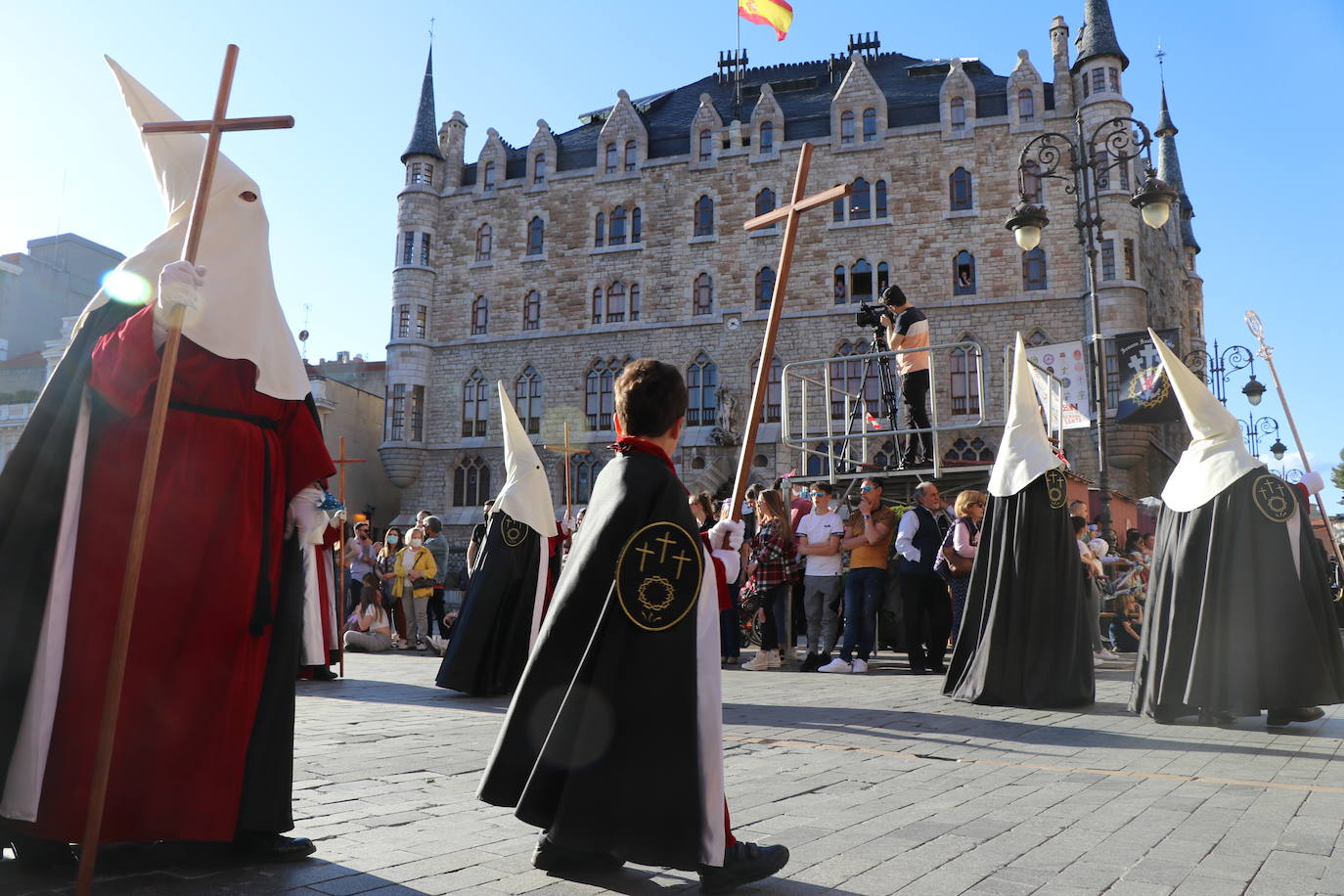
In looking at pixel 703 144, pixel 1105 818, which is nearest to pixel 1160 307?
pixel 703 144

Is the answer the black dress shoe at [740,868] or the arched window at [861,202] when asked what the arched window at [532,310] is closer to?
the arched window at [861,202]

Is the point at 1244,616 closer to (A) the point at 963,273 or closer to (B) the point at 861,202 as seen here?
(A) the point at 963,273

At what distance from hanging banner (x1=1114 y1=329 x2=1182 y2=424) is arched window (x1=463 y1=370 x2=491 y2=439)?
2193 cm

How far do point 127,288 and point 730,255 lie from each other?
29.1 m

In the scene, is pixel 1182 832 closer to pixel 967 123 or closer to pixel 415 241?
pixel 967 123

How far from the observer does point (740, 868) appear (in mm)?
2701

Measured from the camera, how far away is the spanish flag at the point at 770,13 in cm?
1603

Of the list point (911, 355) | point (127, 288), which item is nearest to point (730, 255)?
point (911, 355)

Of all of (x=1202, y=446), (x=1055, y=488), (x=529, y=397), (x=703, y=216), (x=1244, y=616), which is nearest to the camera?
(x=1244, y=616)

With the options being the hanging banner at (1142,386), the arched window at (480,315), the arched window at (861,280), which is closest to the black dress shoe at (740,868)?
the hanging banner at (1142,386)

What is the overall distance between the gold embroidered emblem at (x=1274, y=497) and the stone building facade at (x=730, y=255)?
72.4 ft

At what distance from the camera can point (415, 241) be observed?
35.2 meters

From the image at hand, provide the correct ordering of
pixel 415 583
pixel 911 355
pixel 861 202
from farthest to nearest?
pixel 861 202 < pixel 415 583 < pixel 911 355

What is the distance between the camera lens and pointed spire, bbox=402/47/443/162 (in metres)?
35.6
